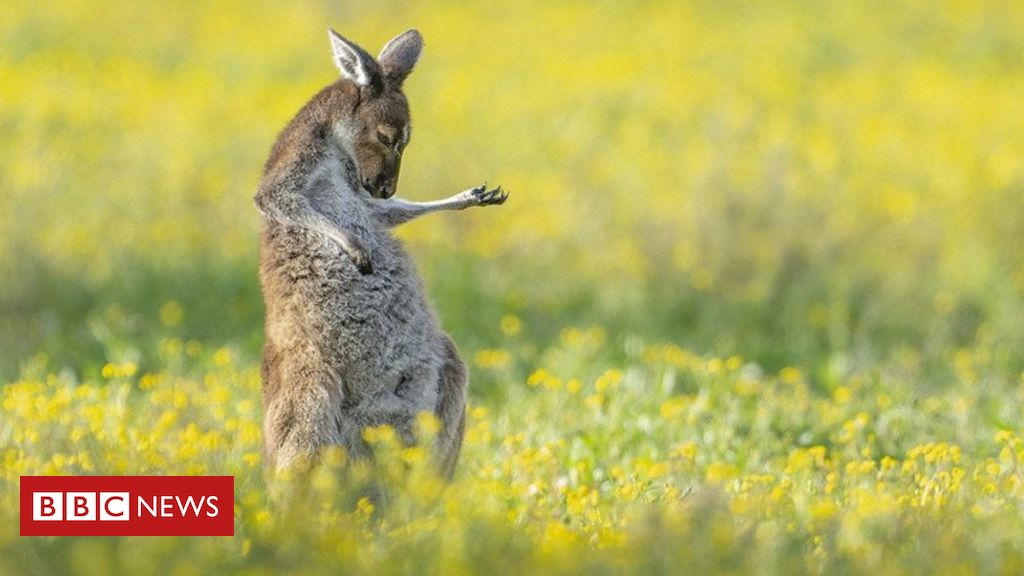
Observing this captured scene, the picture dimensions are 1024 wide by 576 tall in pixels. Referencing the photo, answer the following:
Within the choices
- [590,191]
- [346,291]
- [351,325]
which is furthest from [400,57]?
[590,191]

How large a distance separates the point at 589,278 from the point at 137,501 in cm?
692

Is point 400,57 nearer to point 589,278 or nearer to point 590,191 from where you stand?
point 589,278

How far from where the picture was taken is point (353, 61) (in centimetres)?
525

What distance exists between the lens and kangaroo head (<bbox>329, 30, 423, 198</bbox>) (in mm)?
5240

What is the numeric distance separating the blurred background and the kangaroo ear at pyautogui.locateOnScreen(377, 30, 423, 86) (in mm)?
3154

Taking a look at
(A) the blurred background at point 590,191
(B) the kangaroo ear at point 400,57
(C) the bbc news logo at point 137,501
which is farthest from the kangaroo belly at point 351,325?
(A) the blurred background at point 590,191

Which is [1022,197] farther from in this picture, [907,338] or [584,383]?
[584,383]

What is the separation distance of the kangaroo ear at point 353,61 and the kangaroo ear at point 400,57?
0.45 feet

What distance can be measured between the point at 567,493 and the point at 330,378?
106 centimetres

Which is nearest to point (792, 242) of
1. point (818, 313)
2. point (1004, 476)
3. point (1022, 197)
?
point (818, 313)

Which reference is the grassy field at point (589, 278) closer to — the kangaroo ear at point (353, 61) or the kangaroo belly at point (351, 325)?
the kangaroo belly at point (351, 325)

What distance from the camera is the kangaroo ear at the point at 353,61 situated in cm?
521

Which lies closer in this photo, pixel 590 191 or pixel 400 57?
pixel 400 57

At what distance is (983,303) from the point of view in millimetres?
10773
